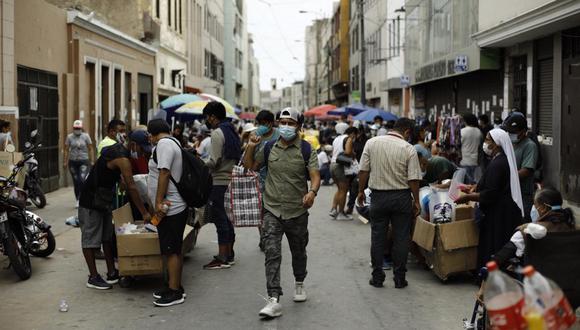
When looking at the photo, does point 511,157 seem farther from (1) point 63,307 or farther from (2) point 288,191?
(1) point 63,307

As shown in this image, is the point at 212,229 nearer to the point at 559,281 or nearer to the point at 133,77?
the point at 559,281

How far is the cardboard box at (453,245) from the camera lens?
7805mm

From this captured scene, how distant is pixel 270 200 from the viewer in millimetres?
7016

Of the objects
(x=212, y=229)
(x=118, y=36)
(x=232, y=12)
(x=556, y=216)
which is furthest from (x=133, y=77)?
(x=232, y=12)

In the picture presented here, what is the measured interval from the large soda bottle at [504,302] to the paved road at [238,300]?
314cm

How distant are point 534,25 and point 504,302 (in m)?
12.5

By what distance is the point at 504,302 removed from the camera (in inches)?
129

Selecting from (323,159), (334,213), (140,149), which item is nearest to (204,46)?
(323,159)

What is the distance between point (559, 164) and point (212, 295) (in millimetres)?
10459

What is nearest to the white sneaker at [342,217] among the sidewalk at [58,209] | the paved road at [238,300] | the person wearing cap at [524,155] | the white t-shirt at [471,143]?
the white t-shirt at [471,143]

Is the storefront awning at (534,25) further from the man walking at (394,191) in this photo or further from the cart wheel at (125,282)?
the cart wheel at (125,282)

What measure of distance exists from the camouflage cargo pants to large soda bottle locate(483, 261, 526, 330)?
3.55 m

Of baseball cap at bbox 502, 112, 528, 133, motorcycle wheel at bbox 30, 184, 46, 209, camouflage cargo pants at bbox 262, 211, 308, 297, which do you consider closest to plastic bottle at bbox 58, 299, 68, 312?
camouflage cargo pants at bbox 262, 211, 308, 297

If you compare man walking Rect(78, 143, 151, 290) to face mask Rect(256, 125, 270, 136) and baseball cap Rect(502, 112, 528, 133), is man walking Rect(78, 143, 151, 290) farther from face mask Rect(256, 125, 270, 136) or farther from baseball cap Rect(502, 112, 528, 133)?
baseball cap Rect(502, 112, 528, 133)
